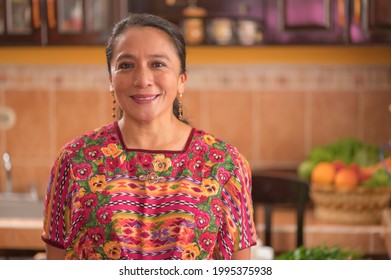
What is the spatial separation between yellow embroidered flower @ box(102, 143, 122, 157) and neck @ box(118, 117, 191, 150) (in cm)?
1

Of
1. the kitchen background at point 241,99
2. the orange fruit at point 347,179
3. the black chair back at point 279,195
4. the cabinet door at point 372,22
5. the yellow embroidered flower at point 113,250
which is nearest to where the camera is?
the yellow embroidered flower at point 113,250

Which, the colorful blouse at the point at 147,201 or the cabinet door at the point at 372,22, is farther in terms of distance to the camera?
the cabinet door at the point at 372,22

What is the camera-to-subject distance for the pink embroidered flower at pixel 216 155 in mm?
994

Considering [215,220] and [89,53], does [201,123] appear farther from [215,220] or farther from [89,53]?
[215,220]

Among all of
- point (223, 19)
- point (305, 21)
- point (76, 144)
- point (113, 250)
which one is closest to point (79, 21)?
point (223, 19)

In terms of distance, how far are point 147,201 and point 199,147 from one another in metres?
0.11

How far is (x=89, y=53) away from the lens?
2.80m

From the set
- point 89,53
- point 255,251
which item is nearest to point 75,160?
point 255,251

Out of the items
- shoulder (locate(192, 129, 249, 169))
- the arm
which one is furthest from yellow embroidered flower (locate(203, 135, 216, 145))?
the arm

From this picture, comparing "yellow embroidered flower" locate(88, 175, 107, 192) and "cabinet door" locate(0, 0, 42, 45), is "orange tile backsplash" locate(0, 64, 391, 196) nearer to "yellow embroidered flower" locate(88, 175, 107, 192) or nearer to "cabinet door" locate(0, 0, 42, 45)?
"cabinet door" locate(0, 0, 42, 45)

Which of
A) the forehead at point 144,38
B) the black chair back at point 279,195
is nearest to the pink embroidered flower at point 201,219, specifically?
the forehead at point 144,38

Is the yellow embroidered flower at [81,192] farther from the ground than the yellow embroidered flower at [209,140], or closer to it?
closer to it

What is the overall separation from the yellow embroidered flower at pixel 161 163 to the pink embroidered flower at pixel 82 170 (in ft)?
0.27

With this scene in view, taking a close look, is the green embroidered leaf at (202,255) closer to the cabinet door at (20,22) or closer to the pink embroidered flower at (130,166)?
the pink embroidered flower at (130,166)
